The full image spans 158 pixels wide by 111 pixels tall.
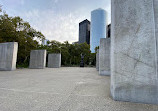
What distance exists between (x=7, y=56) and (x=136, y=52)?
502 inches

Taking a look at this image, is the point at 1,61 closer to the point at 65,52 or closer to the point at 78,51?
the point at 65,52

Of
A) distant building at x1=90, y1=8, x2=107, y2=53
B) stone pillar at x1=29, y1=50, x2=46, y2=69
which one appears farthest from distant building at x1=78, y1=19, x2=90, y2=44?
stone pillar at x1=29, y1=50, x2=46, y2=69

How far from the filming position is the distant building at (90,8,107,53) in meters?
58.8

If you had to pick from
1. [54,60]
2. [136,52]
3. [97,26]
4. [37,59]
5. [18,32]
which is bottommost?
[54,60]

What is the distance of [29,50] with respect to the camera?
1427cm

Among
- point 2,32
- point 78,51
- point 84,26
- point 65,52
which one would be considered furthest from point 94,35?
point 2,32

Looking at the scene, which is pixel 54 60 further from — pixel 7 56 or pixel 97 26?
pixel 97 26

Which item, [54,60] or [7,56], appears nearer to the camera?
[7,56]

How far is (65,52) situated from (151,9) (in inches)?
869

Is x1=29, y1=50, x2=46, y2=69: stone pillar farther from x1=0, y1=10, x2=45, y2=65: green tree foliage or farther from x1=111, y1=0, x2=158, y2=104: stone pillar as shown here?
x1=111, y1=0, x2=158, y2=104: stone pillar

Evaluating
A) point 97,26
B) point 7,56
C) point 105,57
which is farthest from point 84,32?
point 105,57

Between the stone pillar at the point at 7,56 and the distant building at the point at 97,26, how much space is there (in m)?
53.0

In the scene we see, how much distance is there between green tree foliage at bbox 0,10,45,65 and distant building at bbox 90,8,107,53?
4883cm

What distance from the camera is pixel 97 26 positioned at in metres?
60.5
